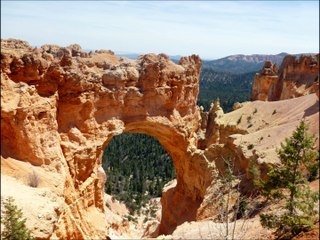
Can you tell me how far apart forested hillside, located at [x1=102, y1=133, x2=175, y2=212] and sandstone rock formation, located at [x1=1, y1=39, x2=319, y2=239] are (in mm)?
22899

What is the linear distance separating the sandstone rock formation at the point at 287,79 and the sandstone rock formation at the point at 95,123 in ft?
78.6

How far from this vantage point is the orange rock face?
17.5 meters

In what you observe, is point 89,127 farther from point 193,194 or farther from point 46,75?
point 193,194

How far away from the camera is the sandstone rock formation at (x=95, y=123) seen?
690 inches

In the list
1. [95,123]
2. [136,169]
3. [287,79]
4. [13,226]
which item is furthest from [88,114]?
[287,79]

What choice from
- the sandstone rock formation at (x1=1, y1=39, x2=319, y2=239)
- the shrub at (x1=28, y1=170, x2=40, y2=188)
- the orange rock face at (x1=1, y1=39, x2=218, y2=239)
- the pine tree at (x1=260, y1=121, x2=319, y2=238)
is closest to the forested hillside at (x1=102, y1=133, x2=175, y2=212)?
the sandstone rock formation at (x1=1, y1=39, x2=319, y2=239)

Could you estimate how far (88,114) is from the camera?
2297 centimetres

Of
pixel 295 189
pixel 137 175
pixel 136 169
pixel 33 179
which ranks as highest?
pixel 295 189

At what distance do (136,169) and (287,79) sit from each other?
33089 mm

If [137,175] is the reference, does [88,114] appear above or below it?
above

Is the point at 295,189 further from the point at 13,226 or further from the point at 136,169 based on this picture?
the point at 136,169

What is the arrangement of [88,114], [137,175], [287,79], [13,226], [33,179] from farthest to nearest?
[137,175] < [287,79] < [88,114] < [33,179] < [13,226]

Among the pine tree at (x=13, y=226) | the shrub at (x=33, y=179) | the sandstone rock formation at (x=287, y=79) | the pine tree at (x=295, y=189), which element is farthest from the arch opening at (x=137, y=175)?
the pine tree at (x=13, y=226)

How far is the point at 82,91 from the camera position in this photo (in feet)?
73.0
